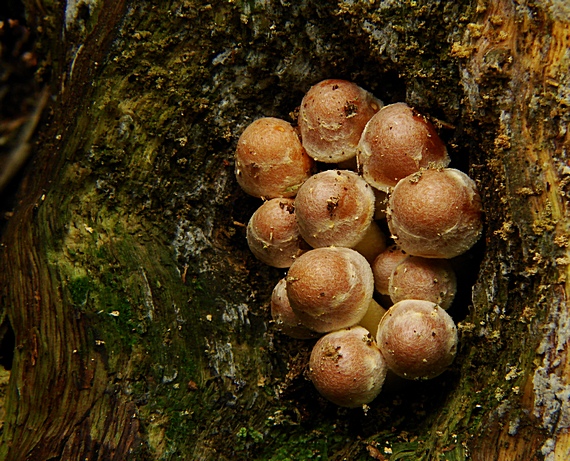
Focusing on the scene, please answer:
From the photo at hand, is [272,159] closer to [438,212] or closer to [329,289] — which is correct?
[329,289]

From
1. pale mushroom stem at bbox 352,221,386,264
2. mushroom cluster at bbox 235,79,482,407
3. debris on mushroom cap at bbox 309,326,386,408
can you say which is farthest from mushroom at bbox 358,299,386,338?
pale mushroom stem at bbox 352,221,386,264

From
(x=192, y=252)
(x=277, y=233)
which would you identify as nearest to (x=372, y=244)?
(x=277, y=233)

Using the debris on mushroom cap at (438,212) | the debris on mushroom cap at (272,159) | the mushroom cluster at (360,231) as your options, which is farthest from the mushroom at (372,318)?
the debris on mushroom cap at (272,159)

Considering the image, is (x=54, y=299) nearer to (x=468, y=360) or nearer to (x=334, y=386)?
(x=334, y=386)

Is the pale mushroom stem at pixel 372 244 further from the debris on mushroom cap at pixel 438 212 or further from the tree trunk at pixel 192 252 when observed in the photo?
the tree trunk at pixel 192 252

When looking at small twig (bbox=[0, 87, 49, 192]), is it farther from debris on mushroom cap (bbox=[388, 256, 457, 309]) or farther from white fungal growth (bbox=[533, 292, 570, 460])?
white fungal growth (bbox=[533, 292, 570, 460])

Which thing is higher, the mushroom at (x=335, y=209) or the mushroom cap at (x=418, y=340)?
the mushroom at (x=335, y=209)
